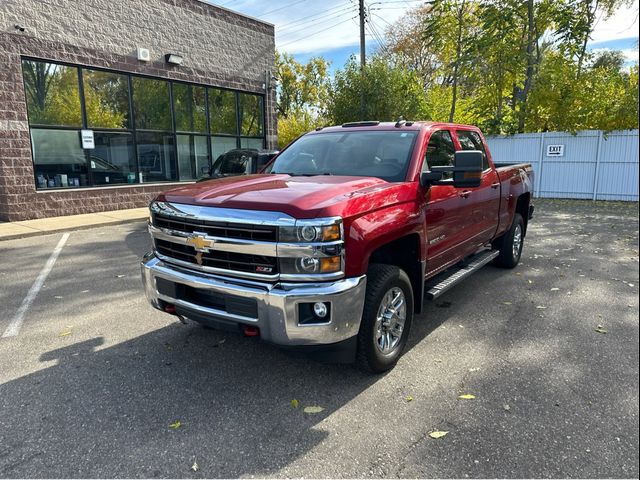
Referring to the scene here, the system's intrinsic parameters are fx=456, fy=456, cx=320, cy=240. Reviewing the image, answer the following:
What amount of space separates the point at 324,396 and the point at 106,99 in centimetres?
1260

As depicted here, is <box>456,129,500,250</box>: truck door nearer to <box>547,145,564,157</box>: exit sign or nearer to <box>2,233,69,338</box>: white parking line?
<box>2,233,69,338</box>: white parking line

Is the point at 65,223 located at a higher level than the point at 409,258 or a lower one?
lower

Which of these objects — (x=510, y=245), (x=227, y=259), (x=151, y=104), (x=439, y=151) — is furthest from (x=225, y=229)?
(x=151, y=104)

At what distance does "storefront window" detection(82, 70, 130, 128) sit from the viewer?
41.5ft

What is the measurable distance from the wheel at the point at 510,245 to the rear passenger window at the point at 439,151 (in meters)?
2.17

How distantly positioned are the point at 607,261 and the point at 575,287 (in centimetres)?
179

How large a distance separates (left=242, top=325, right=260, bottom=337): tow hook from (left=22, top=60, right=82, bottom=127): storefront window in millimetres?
11419

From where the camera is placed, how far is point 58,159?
1217 cm

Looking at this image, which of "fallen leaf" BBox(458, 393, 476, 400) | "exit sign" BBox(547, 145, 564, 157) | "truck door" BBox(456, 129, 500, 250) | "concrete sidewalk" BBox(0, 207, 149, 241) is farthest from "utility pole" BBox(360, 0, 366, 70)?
"fallen leaf" BBox(458, 393, 476, 400)

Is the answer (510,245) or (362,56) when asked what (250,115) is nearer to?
(362,56)

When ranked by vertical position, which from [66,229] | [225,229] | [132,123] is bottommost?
[66,229]

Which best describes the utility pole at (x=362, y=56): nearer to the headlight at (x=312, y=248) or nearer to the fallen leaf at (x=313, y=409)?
the headlight at (x=312, y=248)

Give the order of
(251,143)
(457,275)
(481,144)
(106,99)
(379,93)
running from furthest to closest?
(379,93), (251,143), (106,99), (481,144), (457,275)

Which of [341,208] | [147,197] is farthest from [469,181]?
[147,197]
